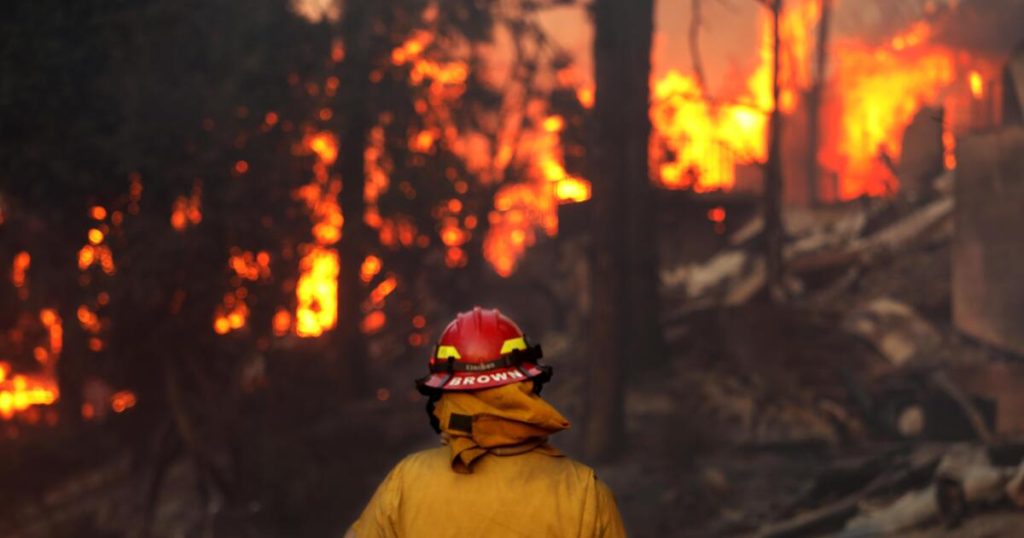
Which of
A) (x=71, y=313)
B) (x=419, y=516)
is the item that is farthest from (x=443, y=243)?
(x=419, y=516)

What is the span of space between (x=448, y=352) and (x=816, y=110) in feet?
72.4

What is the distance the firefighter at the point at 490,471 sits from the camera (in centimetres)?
273

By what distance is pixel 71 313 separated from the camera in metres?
13.3

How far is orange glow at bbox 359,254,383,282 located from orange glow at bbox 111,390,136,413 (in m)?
4.08

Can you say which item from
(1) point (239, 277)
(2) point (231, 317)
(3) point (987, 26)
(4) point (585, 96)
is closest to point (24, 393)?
(2) point (231, 317)

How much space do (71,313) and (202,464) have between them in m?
2.65

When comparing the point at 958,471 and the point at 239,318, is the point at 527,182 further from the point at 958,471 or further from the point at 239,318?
the point at 958,471

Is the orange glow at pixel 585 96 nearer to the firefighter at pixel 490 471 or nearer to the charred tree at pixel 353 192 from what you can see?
the charred tree at pixel 353 192

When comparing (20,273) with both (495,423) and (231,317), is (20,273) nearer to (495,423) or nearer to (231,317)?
(231,317)

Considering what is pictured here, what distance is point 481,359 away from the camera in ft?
9.20

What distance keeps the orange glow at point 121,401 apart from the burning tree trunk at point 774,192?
873cm

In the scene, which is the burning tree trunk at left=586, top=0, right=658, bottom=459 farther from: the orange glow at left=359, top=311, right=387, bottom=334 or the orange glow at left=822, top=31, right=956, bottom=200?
the orange glow at left=359, top=311, right=387, bottom=334

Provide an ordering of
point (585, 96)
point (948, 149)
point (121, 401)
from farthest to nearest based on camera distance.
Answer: point (585, 96)
point (121, 401)
point (948, 149)

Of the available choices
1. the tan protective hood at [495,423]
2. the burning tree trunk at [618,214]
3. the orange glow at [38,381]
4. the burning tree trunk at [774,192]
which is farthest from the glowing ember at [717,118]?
the tan protective hood at [495,423]
